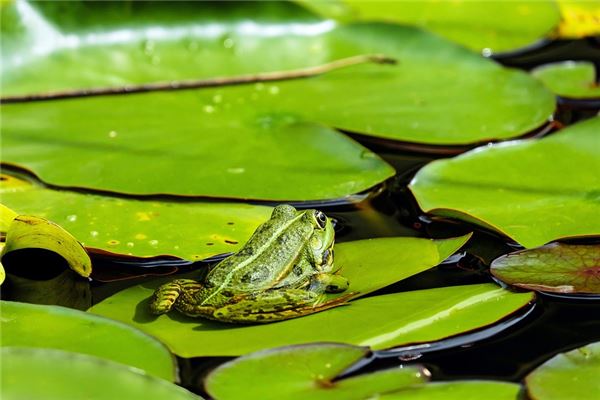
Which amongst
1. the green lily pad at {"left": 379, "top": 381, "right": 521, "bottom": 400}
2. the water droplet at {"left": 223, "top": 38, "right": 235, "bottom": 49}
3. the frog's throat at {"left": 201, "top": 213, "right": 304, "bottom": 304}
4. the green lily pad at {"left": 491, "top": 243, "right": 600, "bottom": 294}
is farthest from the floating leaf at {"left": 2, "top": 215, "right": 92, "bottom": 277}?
the water droplet at {"left": 223, "top": 38, "right": 235, "bottom": 49}

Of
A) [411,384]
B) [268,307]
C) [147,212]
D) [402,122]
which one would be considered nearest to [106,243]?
[147,212]

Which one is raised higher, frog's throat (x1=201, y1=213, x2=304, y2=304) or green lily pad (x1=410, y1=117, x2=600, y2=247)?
green lily pad (x1=410, y1=117, x2=600, y2=247)

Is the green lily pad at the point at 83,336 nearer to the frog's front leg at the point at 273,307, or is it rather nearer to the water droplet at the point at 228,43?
the frog's front leg at the point at 273,307

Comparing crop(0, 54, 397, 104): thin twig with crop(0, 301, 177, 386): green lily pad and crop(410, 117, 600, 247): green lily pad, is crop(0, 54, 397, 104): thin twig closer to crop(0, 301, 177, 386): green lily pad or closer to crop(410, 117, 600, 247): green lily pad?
crop(410, 117, 600, 247): green lily pad

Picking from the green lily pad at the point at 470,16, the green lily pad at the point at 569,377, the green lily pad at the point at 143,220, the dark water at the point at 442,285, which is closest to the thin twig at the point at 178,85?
the dark water at the point at 442,285

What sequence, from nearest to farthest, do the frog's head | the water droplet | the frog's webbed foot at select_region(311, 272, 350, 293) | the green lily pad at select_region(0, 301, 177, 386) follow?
the green lily pad at select_region(0, 301, 177, 386) < the frog's webbed foot at select_region(311, 272, 350, 293) < the frog's head < the water droplet

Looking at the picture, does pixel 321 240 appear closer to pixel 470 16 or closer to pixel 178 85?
pixel 178 85

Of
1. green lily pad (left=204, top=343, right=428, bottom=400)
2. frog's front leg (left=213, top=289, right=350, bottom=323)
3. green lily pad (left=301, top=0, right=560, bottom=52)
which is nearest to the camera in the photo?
green lily pad (left=204, top=343, right=428, bottom=400)
